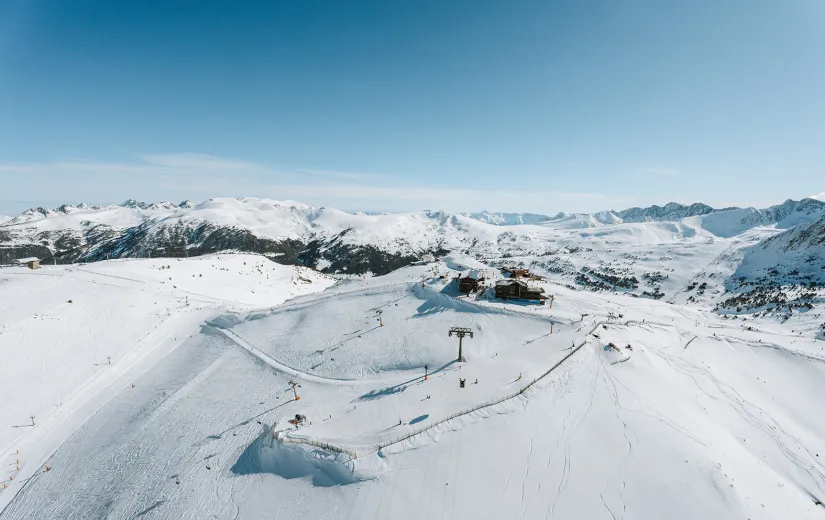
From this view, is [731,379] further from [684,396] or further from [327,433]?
[327,433]

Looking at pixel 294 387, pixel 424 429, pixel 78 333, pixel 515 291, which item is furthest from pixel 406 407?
pixel 78 333

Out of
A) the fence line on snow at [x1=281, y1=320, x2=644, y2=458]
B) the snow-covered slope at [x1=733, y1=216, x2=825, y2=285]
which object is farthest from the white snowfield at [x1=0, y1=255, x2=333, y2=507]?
the snow-covered slope at [x1=733, y1=216, x2=825, y2=285]

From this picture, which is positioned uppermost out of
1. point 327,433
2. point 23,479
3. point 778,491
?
point 778,491

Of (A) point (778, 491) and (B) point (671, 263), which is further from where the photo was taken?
(B) point (671, 263)

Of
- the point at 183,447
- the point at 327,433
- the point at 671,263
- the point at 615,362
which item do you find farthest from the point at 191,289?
the point at 671,263

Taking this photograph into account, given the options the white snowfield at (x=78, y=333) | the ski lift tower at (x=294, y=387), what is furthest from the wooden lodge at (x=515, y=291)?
the white snowfield at (x=78, y=333)
